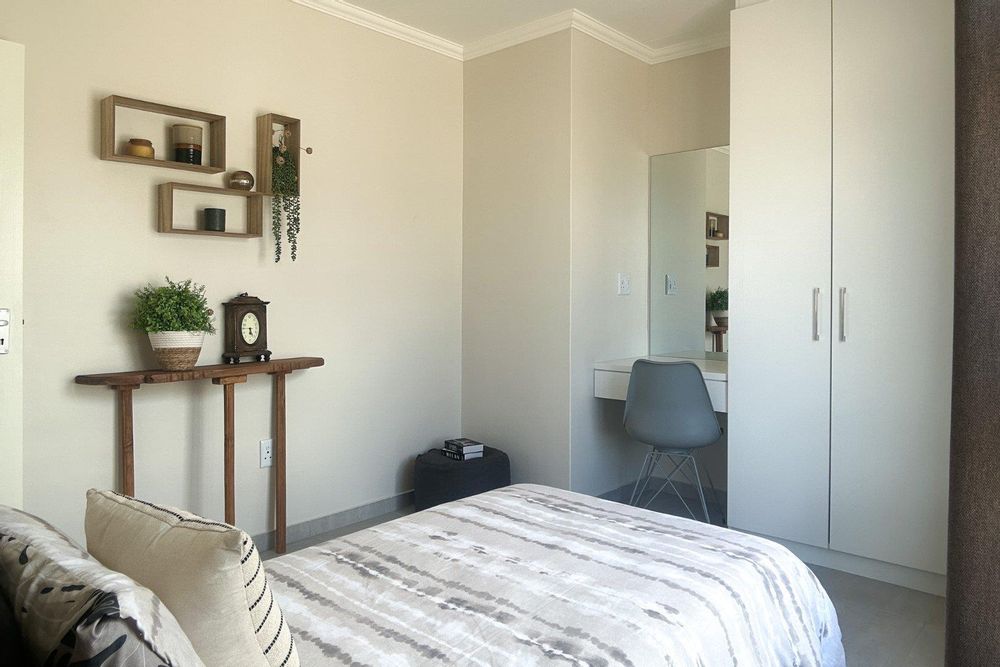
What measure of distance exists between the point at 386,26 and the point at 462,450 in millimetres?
2259

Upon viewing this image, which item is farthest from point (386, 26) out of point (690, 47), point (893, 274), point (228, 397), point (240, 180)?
point (893, 274)

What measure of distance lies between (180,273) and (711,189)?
9.03 feet

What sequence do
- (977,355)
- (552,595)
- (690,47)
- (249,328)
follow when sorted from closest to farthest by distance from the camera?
(552,595)
(977,355)
(249,328)
(690,47)

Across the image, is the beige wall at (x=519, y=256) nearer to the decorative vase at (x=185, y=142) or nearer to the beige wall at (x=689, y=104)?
the beige wall at (x=689, y=104)

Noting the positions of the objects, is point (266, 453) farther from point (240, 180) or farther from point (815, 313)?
point (815, 313)

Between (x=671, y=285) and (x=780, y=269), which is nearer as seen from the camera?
(x=780, y=269)

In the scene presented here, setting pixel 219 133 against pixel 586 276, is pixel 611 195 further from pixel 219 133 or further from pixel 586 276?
pixel 219 133

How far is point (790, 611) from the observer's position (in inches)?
69.2

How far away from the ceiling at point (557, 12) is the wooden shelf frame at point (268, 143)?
0.76 metres

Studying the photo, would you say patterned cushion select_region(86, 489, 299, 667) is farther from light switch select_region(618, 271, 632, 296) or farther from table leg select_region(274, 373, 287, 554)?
light switch select_region(618, 271, 632, 296)

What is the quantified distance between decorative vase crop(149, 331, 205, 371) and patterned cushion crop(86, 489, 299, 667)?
5.81 feet

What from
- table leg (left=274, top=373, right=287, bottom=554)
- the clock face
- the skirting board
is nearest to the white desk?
the skirting board

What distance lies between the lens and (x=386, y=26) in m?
3.85

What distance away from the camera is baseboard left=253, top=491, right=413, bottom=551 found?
3.42m
